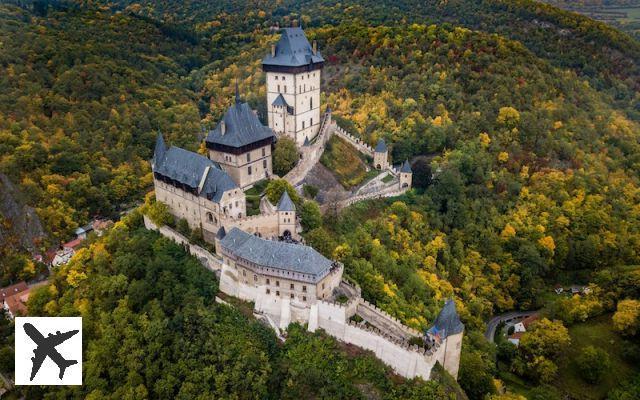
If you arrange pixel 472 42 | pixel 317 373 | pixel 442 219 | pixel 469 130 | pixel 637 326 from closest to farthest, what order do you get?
1. pixel 317 373
2. pixel 637 326
3. pixel 442 219
4. pixel 469 130
5. pixel 472 42

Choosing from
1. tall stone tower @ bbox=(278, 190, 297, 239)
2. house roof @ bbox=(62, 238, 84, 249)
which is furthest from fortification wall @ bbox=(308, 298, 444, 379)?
house roof @ bbox=(62, 238, 84, 249)

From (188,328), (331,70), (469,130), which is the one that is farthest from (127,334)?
(331,70)

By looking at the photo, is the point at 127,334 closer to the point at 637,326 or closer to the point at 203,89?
the point at 637,326

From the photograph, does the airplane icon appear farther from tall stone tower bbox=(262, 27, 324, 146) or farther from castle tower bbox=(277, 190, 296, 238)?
tall stone tower bbox=(262, 27, 324, 146)

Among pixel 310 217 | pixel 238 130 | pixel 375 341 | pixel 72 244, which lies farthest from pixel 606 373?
pixel 72 244

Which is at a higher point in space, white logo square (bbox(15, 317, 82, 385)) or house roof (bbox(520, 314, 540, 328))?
white logo square (bbox(15, 317, 82, 385))

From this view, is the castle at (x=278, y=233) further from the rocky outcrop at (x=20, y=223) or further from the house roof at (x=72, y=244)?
the rocky outcrop at (x=20, y=223)

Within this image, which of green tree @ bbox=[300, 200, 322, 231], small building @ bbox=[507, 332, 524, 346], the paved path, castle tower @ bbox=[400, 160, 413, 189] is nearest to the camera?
green tree @ bbox=[300, 200, 322, 231]
